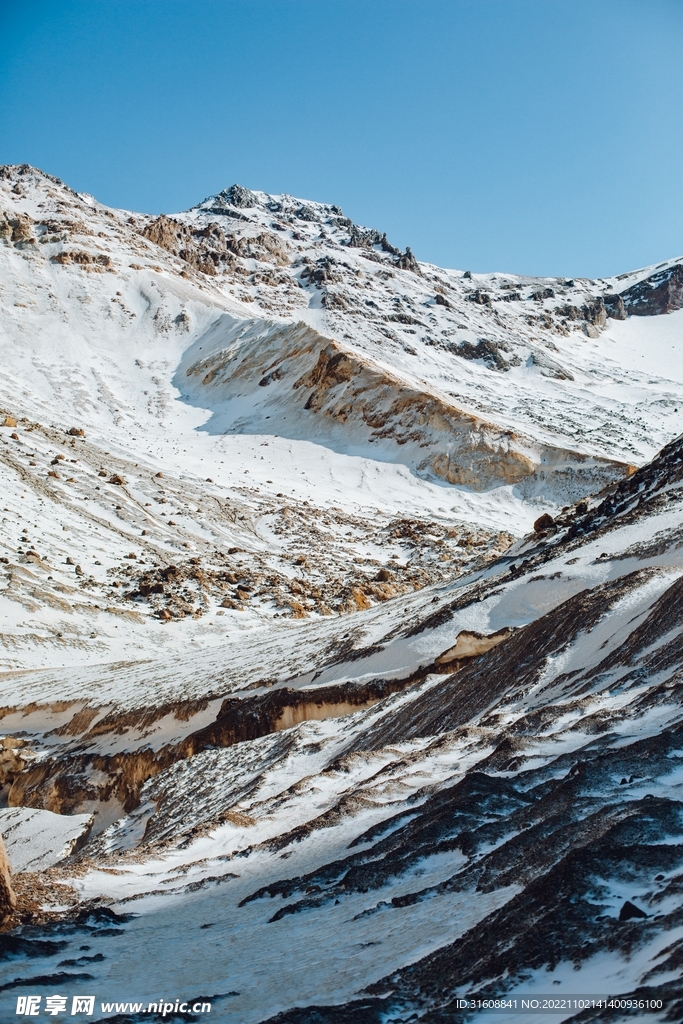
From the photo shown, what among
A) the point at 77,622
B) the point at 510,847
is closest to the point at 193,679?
the point at 77,622

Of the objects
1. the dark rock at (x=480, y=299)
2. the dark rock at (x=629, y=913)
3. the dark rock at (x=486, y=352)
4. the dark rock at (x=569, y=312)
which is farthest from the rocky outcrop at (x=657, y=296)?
the dark rock at (x=629, y=913)

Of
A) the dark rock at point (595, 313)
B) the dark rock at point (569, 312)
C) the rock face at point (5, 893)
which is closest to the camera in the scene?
the rock face at point (5, 893)

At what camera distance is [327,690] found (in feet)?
56.4

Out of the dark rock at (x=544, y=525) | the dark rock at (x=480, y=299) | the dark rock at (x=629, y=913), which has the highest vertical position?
the dark rock at (x=480, y=299)

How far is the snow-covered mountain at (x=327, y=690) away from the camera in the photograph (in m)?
5.35

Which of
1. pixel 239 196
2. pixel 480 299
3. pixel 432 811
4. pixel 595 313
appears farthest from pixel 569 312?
pixel 432 811

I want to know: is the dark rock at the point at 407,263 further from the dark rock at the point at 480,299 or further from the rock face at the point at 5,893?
the rock face at the point at 5,893

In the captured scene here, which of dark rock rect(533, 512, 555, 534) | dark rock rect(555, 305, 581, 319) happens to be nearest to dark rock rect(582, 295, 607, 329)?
dark rock rect(555, 305, 581, 319)

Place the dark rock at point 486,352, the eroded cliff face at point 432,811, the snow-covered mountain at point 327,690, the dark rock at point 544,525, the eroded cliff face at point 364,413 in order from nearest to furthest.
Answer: the eroded cliff face at point 432,811 → the snow-covered mountain at point 327,690 → the dark rock at point 544,525 → the eroded cliff face at point 364,413 → the dark rock at point 486,352

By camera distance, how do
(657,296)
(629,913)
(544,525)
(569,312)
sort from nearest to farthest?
(629,913) → (544,525) → (569,312) → (657,296)

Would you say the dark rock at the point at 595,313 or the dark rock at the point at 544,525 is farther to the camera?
the dark rock at the point at 595,313

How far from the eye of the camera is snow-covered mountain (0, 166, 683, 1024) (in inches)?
211

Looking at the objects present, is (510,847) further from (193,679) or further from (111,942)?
(193,679)

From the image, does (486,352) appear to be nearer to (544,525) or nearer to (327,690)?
(544,525)
